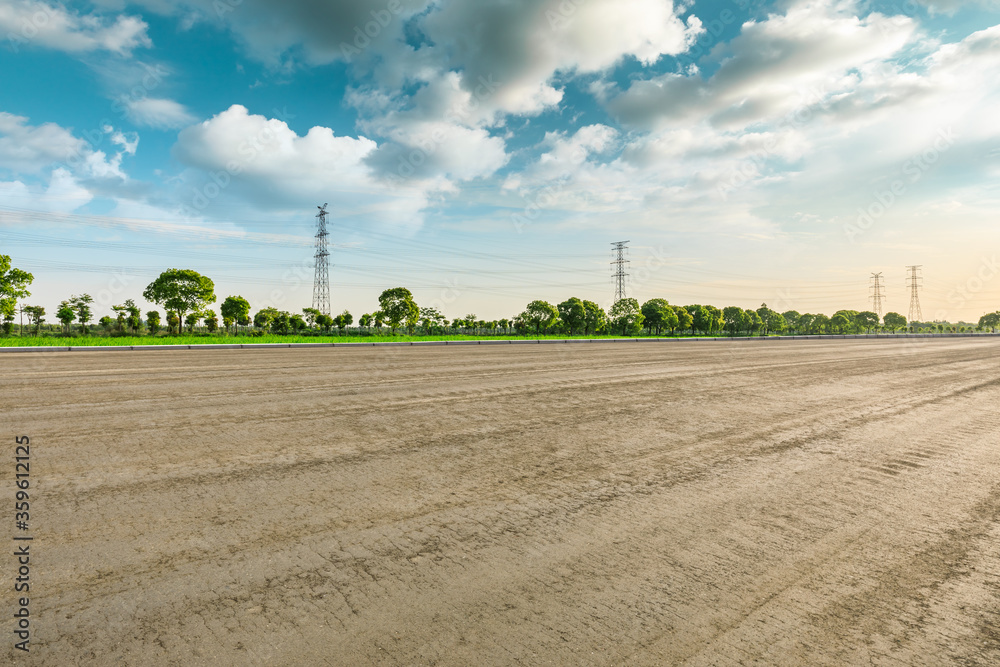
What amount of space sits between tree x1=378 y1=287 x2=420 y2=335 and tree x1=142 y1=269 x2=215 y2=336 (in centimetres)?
2032

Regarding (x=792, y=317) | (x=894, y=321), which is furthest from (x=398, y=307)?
(x=894, y=321)

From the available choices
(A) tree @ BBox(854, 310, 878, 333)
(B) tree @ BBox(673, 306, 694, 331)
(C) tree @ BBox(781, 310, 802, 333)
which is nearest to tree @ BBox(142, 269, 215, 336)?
(B) tree @ BBox(673, 306, 694, 331)

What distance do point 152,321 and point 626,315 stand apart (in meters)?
69.9

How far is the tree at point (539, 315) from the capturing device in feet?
249

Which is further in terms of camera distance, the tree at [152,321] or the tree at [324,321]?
the tree at [324,321]

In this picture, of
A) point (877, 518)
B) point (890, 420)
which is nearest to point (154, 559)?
point (877, 518)

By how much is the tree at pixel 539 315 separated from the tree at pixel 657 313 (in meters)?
26.0

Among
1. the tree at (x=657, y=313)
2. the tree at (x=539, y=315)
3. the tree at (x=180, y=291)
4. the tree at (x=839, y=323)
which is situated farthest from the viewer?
the tree at (x=839, y=323)

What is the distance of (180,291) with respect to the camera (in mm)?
52125

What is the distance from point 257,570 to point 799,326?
159 m

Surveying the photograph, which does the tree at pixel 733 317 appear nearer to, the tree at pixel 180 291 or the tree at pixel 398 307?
the tree at pixel 398 307

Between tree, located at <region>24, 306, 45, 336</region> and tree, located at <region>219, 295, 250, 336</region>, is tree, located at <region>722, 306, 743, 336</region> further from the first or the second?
tree, located at <region>24, 306, 45, 336</region>

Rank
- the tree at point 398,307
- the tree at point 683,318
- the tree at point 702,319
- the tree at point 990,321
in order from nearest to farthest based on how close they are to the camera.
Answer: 1. the tree at point 398,307
2. the tree at point 683,318
3. the tree at point 702,319
4. the tree at point 990,321

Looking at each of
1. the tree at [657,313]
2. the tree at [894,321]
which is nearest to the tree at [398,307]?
the tree at [657,313]
